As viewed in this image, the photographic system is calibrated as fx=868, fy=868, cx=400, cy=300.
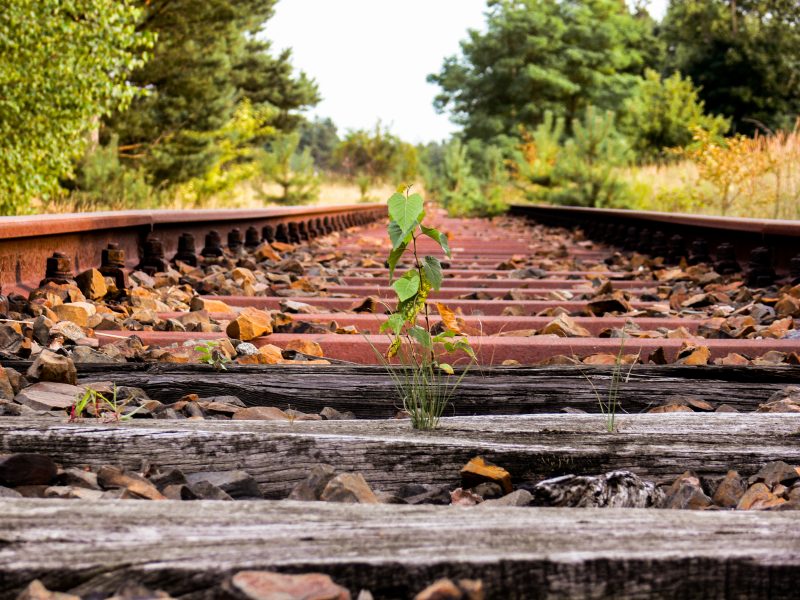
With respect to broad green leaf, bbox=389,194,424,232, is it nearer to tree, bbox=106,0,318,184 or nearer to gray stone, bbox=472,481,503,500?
gray stone, bbox=472,481,503,500

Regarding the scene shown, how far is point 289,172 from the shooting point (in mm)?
21469

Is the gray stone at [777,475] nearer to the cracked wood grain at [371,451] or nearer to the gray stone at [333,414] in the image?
the cracked wood grain at [371,451]

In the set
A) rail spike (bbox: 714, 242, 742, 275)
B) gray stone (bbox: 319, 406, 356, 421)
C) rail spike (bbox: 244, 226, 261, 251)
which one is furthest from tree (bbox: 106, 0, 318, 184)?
gray stone (bbox: 319, 406, 356, 421)

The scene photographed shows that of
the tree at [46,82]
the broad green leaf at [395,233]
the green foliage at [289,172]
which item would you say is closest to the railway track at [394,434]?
the broad green leaf at [395,233]

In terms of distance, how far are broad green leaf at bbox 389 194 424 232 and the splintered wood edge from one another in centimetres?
75

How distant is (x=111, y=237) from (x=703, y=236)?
397 cm

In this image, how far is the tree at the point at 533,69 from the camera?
1742 inches

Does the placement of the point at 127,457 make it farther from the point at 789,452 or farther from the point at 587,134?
the point at 587,134

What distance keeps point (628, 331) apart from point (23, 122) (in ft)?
31.8

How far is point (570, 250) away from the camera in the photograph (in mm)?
7652

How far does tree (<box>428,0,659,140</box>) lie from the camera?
44250 millimetres

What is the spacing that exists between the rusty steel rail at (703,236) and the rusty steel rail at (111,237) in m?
3.06

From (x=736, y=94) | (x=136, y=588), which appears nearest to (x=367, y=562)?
(x=136, y=588)

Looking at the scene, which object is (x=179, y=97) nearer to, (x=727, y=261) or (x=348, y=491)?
(x=727, y=261)
